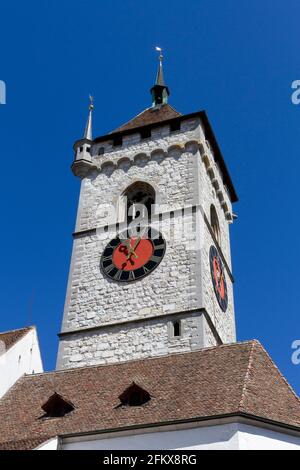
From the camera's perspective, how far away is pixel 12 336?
56.2 feet

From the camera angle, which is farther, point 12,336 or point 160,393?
point 12,336

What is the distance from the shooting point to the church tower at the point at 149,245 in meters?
18.2

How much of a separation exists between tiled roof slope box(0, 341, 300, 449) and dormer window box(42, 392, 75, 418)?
159 millimetres

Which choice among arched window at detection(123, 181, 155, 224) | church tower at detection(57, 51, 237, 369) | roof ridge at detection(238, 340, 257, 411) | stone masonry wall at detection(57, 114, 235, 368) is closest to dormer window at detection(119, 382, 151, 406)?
roof ridge at detection(238, 340, 257, 411)

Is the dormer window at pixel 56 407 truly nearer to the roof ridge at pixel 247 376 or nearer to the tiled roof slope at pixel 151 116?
the roof ridge at pixel 247 376

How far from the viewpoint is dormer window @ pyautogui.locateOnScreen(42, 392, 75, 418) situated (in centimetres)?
1382

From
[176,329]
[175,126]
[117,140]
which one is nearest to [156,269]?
[176,329]

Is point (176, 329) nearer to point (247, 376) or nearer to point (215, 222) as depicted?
point (247, 376)

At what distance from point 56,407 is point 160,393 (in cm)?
216

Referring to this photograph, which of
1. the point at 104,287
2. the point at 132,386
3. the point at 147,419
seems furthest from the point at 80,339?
the point at 147,419

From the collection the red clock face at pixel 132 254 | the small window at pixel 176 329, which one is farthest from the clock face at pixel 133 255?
the small window at pixel 176 329
